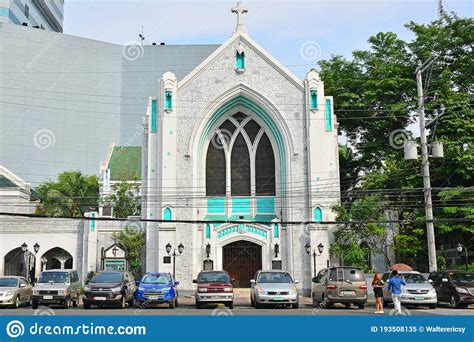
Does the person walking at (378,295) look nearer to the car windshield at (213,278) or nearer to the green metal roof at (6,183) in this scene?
the car windshield at (213,278)

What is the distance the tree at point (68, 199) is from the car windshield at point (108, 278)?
22692mm

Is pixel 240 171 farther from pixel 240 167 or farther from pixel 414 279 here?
pixel 414 279

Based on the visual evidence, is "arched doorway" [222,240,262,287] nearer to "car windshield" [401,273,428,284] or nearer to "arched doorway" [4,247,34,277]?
"car windshield" [401,273,428,284]

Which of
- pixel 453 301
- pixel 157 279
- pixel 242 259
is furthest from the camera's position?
pixel 242 259

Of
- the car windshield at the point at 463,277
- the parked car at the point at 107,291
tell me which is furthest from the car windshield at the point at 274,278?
the car windshield at the point at 463,277

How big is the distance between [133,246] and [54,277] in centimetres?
1077

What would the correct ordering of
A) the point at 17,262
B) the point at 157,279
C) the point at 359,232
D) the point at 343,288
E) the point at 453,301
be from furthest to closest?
the point at 17,262, the point at 359,232, the point at 157,279, the point at 453,301, the point at 343,288

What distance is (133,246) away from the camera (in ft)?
112

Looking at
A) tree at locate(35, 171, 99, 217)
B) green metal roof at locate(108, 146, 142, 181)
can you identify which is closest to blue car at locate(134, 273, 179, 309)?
tree at locate(35, 171, 99, 217)

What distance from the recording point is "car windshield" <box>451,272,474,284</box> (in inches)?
904

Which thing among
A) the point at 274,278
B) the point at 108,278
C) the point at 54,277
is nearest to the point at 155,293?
the point at 108,278

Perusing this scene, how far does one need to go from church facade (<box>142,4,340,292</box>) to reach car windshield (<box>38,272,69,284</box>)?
8.65 m
